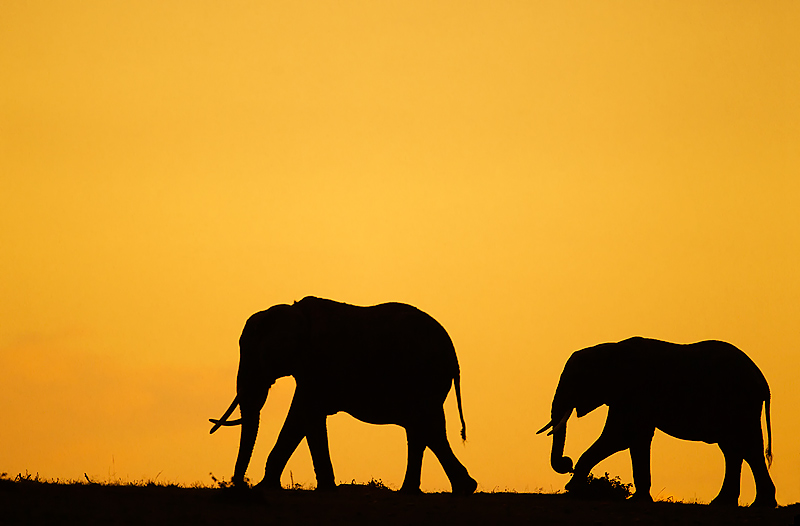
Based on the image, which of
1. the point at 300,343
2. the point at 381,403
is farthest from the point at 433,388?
the point at 300,343

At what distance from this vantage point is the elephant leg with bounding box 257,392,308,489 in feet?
85.4

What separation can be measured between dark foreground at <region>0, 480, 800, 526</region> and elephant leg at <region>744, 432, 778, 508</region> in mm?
4364

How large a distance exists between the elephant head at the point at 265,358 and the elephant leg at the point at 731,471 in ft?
31.1

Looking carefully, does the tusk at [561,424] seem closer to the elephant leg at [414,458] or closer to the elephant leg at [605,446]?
the elephant leg at [605,446]

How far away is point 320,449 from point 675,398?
775cm

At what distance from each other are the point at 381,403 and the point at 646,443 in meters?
5.58

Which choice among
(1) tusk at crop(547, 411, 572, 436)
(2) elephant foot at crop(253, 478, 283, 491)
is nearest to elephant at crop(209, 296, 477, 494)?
(2) elephant foot at crop(253, 478, 283, 491)

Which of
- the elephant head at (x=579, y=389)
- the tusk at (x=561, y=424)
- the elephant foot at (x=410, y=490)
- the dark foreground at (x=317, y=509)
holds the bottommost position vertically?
the dark foreground at (x=317, y=509)

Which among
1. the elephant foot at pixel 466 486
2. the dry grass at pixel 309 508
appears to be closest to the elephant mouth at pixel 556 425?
the elephant foot at pixel 466 486

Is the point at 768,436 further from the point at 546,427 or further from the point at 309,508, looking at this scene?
the point at 309,508

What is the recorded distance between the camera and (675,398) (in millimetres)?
29266

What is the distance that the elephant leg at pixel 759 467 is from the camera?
28859mm

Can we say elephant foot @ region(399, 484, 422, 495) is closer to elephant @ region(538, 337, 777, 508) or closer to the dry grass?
the dry grass

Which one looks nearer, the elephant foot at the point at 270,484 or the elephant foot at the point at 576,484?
the elephant foot at the point at 270,484
